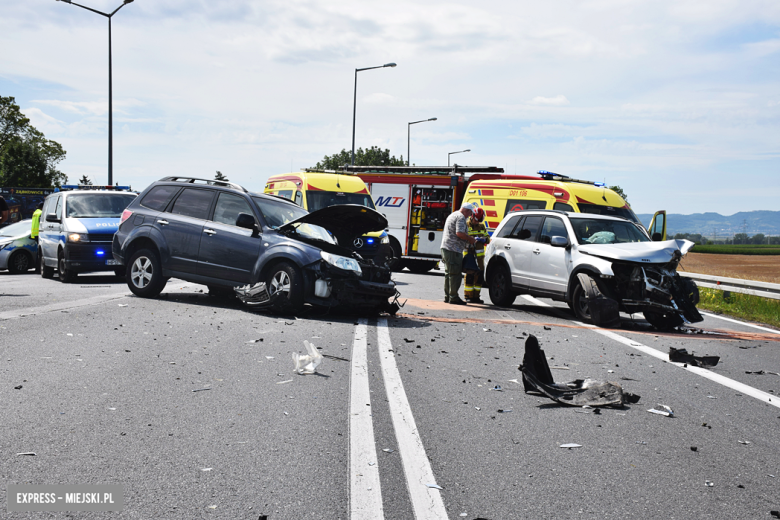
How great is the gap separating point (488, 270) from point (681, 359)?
6246mm

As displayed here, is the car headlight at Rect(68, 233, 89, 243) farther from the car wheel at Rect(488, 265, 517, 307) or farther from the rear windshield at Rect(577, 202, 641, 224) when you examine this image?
the rear windshield at Rect(577, 202, 641, 224)

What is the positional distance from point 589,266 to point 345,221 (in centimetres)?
377

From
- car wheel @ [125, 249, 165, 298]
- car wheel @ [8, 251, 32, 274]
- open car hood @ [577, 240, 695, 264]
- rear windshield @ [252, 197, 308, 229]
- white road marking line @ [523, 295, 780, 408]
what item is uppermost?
rear windshield @ [252, 197, 308, 229]

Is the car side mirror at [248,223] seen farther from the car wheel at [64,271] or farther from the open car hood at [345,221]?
the car wheel at [64,271]

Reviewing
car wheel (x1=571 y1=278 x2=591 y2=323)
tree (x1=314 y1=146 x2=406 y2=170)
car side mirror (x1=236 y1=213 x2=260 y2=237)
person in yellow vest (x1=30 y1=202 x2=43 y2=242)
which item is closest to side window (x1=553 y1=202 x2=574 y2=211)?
car wheel (x1=571 y1=278 x2=591 y2=323)

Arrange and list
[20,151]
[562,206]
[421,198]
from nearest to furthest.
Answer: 1. [562,206]
2. [421,198]
3. [20,151]

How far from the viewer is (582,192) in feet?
52.5

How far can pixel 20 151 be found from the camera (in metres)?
66.9

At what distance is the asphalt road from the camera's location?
3557 mm

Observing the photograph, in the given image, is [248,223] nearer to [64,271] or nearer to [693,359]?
[693,359]

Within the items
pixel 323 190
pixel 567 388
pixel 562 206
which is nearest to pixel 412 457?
pixel 567 388

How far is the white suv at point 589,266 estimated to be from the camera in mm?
10406

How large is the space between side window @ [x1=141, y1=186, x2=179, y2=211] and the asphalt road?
129 inches

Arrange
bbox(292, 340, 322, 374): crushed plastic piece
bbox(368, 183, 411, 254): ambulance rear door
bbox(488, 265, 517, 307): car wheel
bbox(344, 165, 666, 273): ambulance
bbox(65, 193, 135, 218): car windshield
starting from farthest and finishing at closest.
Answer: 1. bbox(368, 183, 411, 254): ambulance rear door
2. bbox(344, 165, 666, 273): ambulance
3. bbox(65, 193, 135, 218): car windshield
4. bbox(488, 265, 517, 307): car wheel
5. bbox(292, 340, 322, 374): crushed plastic piece
